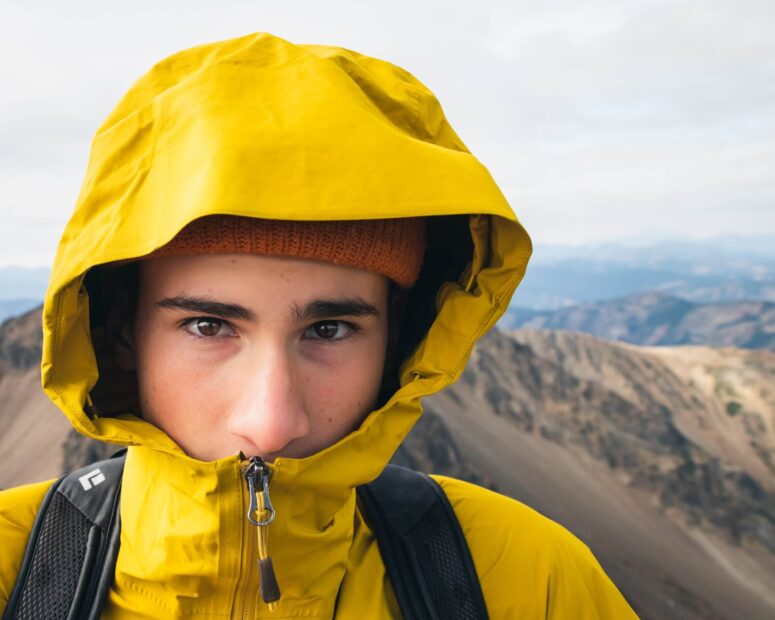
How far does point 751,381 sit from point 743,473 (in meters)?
14.7

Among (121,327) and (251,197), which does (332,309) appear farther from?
(121,327)

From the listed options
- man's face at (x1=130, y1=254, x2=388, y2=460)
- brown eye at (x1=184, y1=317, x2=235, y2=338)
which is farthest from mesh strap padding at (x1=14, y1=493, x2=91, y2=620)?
brown eye at (x1=184, y1=317, x2=235, y2=338)

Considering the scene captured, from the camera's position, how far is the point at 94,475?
89.3 inches

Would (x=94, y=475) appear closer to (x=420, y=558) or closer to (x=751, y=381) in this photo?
(x=420, y=558)

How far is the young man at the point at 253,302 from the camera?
5.83ft

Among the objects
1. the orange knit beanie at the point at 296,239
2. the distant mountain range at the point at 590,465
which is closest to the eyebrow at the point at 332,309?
the orange knit beanie at the point at 296,239

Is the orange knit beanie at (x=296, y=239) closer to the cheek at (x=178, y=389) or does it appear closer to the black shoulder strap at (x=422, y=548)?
the cheek at (x=178, y=389)

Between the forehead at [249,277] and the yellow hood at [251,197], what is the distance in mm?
171

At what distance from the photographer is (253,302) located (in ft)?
6.04

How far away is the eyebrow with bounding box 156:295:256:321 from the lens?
1.84 m

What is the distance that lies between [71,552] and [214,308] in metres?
0.84

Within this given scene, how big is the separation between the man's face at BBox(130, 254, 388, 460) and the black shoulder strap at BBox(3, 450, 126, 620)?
1.18 ft

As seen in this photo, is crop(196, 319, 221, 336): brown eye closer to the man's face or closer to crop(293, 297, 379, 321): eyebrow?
the man's face

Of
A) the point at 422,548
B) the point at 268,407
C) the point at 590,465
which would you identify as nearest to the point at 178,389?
the point at 268,407
